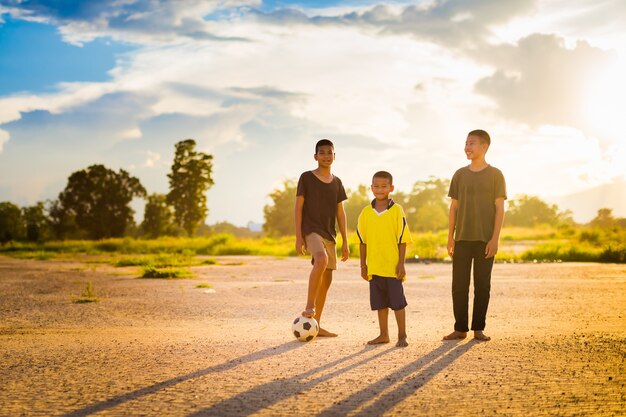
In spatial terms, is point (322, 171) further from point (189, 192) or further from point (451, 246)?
point (189, 192)

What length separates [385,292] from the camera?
7.05 m

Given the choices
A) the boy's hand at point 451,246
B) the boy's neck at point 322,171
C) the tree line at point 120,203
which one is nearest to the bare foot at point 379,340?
the boy's hand at point 451,246

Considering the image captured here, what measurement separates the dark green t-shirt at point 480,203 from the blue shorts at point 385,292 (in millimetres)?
1013

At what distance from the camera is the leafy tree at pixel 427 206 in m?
81.8

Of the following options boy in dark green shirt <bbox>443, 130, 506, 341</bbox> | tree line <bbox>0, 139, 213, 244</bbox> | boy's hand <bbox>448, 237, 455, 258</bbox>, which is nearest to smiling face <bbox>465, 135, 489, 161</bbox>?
boy in dark green shirt <bbox>443, 130, 506, 341</bbox>

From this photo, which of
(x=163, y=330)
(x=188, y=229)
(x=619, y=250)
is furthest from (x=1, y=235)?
(x=163, y=330)

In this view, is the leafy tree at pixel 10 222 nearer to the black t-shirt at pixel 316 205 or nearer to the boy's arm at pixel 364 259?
the black t-shirt at pixel 316 205

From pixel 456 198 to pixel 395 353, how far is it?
2161 mm

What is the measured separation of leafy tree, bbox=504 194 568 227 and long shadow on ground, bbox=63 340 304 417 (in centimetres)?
9668

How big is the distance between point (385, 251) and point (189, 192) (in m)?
61.7

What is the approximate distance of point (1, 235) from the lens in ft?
289

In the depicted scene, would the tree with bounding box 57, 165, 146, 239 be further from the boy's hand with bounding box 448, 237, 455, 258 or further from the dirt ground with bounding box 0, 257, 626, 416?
the boy's hand with bounding box 448, 237, 455, 258

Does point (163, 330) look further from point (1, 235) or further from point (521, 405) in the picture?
point (1, 235)

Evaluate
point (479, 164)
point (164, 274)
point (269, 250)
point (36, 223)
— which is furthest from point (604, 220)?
point (36, 223)
